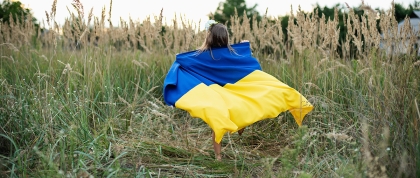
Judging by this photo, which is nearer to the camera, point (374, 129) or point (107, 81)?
point (374, 129)

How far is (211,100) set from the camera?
2.86 meters

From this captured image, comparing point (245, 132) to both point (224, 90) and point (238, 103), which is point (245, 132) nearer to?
point (224, 90)

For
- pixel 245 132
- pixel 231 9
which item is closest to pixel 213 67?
pixel 245 132

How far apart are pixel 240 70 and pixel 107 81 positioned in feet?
4.01

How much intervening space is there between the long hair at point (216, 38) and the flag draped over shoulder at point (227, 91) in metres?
0.04

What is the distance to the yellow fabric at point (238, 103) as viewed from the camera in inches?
107

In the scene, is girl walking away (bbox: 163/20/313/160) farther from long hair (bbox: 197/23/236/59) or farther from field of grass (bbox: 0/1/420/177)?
field of grass (bbox: 0/1/420/177)

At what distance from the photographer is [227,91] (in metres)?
3.09

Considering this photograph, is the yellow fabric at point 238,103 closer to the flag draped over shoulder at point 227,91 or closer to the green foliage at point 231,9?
the flag draped over shoulder at point 227,91

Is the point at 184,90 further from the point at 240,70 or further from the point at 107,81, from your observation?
the point at 107,81

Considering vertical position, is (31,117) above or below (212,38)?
below

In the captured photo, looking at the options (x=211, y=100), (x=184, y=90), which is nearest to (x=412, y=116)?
(x=211, y=100)

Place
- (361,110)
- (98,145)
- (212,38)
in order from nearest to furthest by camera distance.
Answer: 1. (98,145)
2. (361,110)
3. (212,38)

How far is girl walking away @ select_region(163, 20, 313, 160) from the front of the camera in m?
2.79
